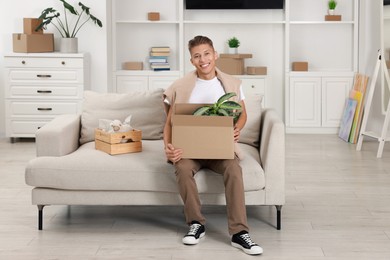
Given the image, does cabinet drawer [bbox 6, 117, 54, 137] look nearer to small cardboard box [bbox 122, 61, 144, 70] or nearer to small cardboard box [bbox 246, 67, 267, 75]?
small cardboard box [bbox 122, 61, 144, 70]

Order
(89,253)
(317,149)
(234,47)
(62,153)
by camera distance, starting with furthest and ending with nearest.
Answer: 1. (234,47)
2. (317,149)
3. (62,153)
4. (89,253)

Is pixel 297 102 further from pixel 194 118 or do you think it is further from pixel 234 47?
pixel 194 118

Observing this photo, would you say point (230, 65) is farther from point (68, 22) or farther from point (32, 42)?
point (32, 42)

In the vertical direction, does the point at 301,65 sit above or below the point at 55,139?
above

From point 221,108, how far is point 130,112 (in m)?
0.97

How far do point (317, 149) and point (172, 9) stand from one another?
2.45 m

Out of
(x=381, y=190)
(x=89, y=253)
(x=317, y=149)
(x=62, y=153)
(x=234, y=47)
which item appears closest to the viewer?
(x=89, y=253)

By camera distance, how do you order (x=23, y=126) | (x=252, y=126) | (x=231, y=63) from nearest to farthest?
(x=252, y=126) < (x=23, y=126) < (x=231, y=63)

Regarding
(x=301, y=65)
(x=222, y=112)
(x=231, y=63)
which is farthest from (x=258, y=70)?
(x=222, y=112)

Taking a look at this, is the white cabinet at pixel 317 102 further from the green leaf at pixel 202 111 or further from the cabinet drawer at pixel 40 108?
the green leaf at pixel 202 111

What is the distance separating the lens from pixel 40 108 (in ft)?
25.7

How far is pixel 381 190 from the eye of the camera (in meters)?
5.51

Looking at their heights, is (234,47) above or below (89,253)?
above

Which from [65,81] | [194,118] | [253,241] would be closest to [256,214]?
[253,241]
